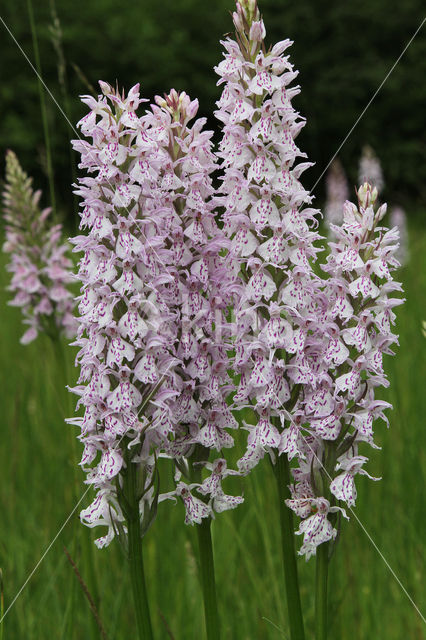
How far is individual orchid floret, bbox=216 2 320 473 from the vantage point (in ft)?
6.90

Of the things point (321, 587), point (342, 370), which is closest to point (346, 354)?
point (342, 370)

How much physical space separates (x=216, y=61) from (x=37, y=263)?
18701 mm

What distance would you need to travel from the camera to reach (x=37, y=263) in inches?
187

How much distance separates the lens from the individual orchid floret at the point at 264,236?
210cm

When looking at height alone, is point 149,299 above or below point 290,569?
above

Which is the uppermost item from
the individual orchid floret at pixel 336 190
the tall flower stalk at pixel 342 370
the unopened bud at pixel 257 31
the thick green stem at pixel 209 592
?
the individual orchid floret at pixel 336 190

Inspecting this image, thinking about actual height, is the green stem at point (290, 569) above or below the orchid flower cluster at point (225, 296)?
below

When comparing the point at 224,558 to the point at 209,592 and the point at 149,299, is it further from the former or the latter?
the point at 149,299

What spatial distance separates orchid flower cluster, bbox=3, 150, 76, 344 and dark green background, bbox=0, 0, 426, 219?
14906 millimetres

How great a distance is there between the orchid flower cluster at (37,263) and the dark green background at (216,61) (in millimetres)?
14906

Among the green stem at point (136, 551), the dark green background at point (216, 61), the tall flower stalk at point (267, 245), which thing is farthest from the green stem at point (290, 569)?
the dark green background at point (216, 61)

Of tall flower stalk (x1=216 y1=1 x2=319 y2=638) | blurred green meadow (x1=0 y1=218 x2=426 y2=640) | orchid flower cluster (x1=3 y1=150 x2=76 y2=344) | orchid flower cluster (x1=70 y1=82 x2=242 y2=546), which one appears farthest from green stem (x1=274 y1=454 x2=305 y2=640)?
orchid flower cluster (x1=3 y1=150 x2=76 y2=344)

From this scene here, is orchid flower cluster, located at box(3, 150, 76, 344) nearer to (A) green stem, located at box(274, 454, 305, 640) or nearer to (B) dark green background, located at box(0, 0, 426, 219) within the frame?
(A) green stem, located at box(274, 454, 305, 640)

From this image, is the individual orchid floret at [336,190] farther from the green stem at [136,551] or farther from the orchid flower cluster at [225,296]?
the green stem at [136,551]
